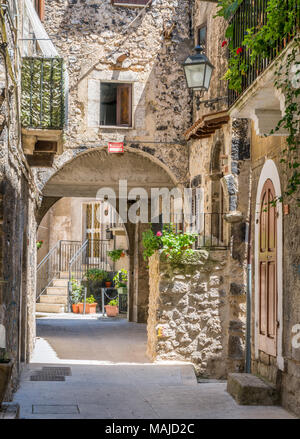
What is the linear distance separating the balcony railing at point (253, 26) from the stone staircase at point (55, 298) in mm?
16120

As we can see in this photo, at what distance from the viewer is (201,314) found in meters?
11.4

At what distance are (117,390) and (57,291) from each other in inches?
616

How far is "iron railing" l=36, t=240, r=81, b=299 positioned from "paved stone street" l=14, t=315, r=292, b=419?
11362 millimetres

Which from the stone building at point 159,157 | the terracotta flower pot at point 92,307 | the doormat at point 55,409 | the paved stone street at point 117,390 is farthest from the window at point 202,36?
the terracotta flower pot at point 92,307

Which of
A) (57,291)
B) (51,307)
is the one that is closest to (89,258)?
(57,291)

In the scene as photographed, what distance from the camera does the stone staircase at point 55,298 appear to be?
2311 cm

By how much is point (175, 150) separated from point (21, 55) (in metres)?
6.05

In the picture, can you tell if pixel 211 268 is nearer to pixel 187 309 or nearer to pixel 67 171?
pixel 187 309

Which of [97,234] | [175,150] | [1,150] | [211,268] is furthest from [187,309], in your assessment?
[97,234]

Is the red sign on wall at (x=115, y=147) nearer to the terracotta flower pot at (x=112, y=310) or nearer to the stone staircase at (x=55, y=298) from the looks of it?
the terracotta flower pot at (x=112, y=310)

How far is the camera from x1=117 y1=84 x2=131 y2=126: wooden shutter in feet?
48.2

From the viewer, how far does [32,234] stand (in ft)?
39.8

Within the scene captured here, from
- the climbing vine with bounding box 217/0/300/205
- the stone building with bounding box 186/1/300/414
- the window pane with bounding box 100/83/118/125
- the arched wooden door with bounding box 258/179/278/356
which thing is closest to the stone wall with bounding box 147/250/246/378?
the stone building with bounding box 186/1/300/414

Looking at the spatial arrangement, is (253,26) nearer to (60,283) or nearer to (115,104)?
(115,104)
